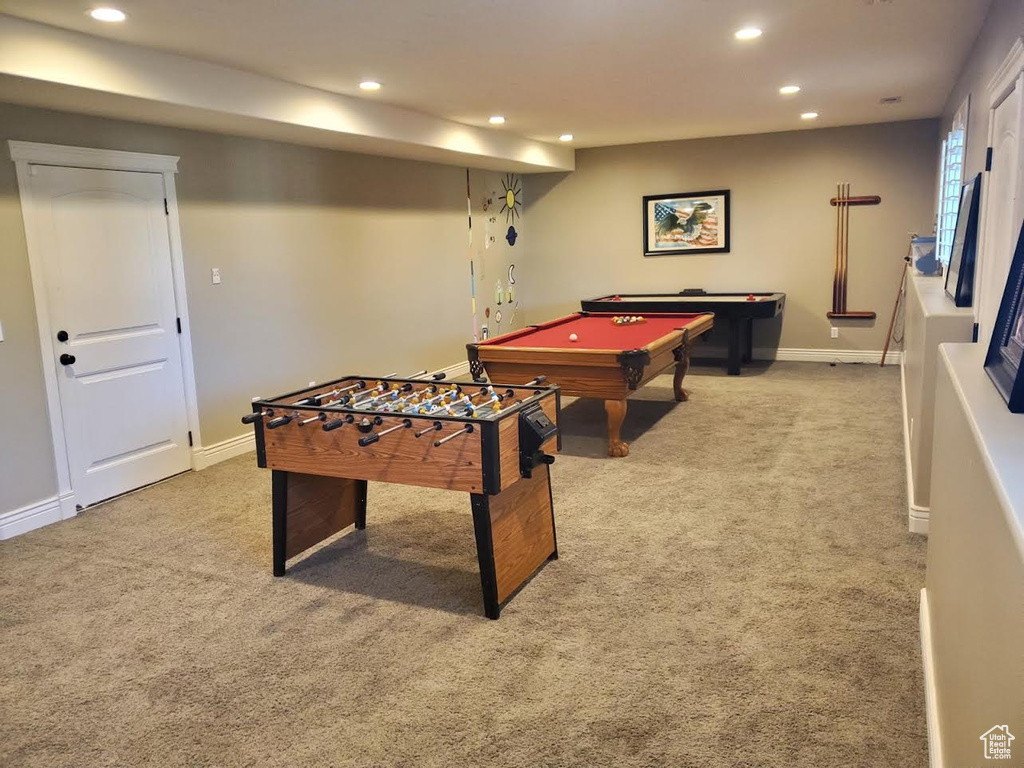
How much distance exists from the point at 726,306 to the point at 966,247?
3390mm

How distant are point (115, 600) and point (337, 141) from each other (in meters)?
3.70

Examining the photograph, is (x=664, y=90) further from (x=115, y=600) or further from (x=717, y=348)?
(x=115, y=600)

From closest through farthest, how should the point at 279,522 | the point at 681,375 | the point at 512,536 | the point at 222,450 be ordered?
the point at 512,536 → the point at 279,522 → the point at 222,450 → the point at 681,375

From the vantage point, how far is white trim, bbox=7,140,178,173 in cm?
389

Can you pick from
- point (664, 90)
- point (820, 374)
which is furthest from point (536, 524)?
point (820, 374)

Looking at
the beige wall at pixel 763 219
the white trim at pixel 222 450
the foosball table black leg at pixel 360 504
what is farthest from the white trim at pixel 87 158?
the beige wall at pixel 763 219

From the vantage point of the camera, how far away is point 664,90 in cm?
537

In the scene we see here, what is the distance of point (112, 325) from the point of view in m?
4.43

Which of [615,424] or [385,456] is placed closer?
[385,456]

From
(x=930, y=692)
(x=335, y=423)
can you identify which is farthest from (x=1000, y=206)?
(x=335, y=423)

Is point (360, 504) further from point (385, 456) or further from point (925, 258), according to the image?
point (925, 258)

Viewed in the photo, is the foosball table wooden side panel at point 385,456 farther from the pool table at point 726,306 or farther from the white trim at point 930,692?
the pool table at point 726,306

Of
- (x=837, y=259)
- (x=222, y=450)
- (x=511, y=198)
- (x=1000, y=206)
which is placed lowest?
(x=222, y=450)

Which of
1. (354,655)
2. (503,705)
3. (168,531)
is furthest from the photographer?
(168,531)
